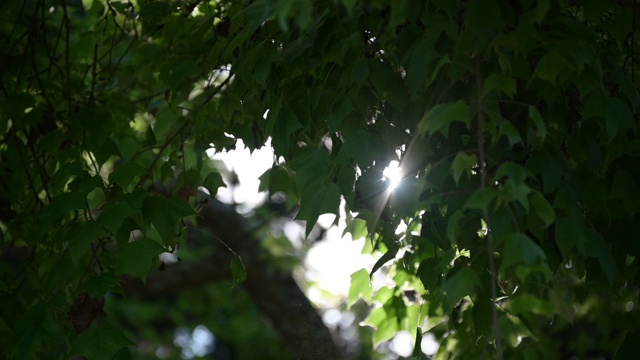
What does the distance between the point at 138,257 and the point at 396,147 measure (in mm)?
695

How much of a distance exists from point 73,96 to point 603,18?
182 cm

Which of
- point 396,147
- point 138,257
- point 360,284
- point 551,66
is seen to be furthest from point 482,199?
point 360,284

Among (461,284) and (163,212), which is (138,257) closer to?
(163,212)

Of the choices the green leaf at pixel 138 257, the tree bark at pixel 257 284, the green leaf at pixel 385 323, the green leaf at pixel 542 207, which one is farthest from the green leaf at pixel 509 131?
the tree bark at pixel 257 284

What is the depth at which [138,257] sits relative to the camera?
8.50ft

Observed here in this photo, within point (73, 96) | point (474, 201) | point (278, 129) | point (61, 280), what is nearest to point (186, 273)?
point (73, 96)

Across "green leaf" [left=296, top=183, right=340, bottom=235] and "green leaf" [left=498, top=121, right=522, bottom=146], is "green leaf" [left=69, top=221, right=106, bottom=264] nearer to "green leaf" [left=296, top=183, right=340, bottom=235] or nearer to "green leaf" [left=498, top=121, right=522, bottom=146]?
"green leaf" [left=296, top=183, right=340, bottom=235]

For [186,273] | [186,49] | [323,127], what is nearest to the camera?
[323,127]

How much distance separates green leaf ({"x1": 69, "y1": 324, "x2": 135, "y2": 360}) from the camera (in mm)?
2545

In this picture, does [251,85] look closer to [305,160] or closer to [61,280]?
[305,160]

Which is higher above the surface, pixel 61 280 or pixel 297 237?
pixel 61 280

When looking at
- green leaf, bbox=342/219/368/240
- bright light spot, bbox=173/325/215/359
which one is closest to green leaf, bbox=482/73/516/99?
green leaf, bbox=342/219/368/240

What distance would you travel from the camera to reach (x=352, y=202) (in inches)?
106

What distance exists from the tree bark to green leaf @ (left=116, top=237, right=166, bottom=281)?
1281 mm
